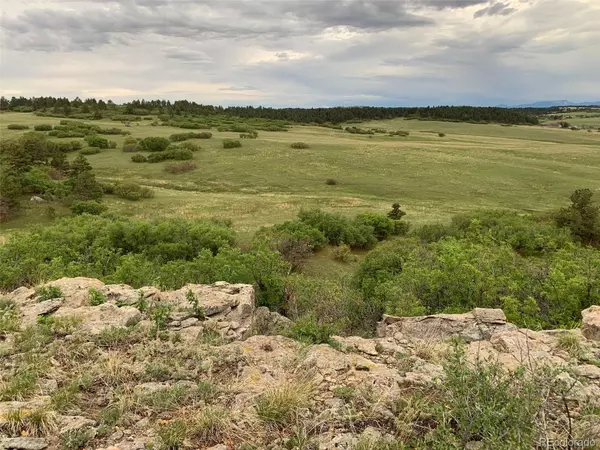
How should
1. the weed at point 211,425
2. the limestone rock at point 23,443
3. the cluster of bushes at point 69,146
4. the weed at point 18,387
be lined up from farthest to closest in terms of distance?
1. the cluster of bushes at point 69,146
2. the weed at point 18,387
3. the weed at point 211,425
4. the limestone rock at point 23,443

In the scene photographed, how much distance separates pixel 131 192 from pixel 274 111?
14493 cm

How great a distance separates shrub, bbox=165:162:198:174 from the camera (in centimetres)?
6331

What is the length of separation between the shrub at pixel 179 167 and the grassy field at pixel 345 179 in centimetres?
120

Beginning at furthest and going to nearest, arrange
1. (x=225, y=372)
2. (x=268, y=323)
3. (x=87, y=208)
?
(x=87, y=208)
(x=268, y=323)
(x=225, y=372)

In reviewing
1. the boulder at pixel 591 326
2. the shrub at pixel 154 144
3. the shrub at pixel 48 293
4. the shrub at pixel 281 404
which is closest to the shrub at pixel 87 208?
the shrub at pixel 154 144

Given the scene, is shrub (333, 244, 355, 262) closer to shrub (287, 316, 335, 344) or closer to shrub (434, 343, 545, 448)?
shrub (287, 316, 335, 344)

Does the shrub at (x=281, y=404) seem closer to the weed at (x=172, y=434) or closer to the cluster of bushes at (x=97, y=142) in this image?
the weed at (x=172, y=434)

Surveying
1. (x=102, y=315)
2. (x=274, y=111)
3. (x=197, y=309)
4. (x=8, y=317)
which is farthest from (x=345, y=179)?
(x=274, y=111)

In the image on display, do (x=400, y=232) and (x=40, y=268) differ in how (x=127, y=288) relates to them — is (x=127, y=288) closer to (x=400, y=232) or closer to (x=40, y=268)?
(x=40, y=268)

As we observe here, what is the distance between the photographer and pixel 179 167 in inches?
2516

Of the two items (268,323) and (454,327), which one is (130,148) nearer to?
(268,323)

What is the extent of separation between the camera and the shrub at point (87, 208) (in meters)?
41.0

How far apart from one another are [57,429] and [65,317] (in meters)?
3.18

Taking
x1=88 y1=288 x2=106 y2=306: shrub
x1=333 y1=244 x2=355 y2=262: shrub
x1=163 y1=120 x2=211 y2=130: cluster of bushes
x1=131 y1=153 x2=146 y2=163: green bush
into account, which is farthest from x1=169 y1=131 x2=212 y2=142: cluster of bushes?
x1=88 y1=288 x2=106 y2=306: shrub
